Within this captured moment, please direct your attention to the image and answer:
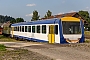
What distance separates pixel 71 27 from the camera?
894 inches

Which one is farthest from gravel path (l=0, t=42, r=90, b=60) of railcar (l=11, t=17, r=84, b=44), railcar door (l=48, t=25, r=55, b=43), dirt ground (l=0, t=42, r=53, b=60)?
railcar door (l=48, t=25, r=55, b=43)

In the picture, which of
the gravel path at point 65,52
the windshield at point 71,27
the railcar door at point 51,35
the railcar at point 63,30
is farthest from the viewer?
the railcar door at point 51,35

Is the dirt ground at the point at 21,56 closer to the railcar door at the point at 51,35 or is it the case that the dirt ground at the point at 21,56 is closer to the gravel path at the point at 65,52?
the gravel path at the point at 65,52

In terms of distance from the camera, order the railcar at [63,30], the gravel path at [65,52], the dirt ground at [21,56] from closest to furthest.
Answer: the dirt ground at [21,56]
the gravel path at [65,52]
the railcar at [63,30]

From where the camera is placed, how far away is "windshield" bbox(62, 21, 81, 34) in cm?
2247

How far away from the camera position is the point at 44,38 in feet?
82.1

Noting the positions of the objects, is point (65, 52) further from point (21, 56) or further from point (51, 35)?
point (51, 35)

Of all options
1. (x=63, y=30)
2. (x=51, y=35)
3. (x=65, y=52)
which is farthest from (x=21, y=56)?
(x=51, y=35)

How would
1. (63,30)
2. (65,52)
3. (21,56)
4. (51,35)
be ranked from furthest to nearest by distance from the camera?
(51,35) < (63,30) < (65,52) < (21,56)

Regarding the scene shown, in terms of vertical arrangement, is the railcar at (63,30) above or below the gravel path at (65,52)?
above

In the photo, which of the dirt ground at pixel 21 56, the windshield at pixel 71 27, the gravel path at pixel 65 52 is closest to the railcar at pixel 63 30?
the windshield at pixel 71 27

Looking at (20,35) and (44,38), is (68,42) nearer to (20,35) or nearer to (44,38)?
(44,38)

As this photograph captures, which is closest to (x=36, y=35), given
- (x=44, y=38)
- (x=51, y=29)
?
(x=44, y=38)

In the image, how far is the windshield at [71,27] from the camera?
73.7 feet
